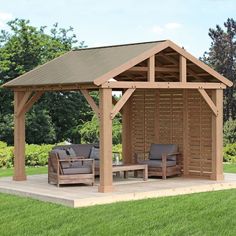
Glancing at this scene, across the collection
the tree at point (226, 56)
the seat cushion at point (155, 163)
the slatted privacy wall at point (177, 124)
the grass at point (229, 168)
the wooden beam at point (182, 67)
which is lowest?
the grass at point (229, 168)

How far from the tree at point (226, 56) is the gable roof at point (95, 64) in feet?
69.8

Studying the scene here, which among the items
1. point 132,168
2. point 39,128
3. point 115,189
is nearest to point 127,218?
point 115,189

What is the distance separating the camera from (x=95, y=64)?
15125 mm

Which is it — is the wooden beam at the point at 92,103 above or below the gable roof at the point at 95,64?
below

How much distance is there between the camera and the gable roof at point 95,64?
1411cm

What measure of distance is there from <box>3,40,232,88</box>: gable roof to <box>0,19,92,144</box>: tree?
12.2 m

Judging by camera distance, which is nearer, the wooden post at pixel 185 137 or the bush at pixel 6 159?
the wooden post at pixel 185 137

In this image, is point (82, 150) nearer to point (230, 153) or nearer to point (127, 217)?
point (127, 217)

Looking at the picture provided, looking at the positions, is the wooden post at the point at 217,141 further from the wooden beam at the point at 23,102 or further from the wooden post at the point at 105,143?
the wooden beam at the point at 23,102

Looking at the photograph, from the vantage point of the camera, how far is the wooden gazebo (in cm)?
1411

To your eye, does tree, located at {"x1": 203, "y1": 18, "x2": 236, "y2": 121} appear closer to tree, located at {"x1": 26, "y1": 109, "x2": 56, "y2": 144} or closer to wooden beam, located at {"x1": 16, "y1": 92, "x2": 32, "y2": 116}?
tree, located at {"x1": 26, "y1": 109, "x2": 56, "y2": 144}

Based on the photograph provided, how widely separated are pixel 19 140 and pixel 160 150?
3447 mm

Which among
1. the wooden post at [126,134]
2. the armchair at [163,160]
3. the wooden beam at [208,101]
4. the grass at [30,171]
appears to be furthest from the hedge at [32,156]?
the wooden beam at [208,101]

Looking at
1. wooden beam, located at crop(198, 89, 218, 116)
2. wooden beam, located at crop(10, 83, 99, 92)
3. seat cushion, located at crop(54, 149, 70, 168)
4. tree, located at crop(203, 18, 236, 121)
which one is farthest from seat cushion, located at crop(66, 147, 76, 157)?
tree, located at crop(203, 18, 236, 121)
